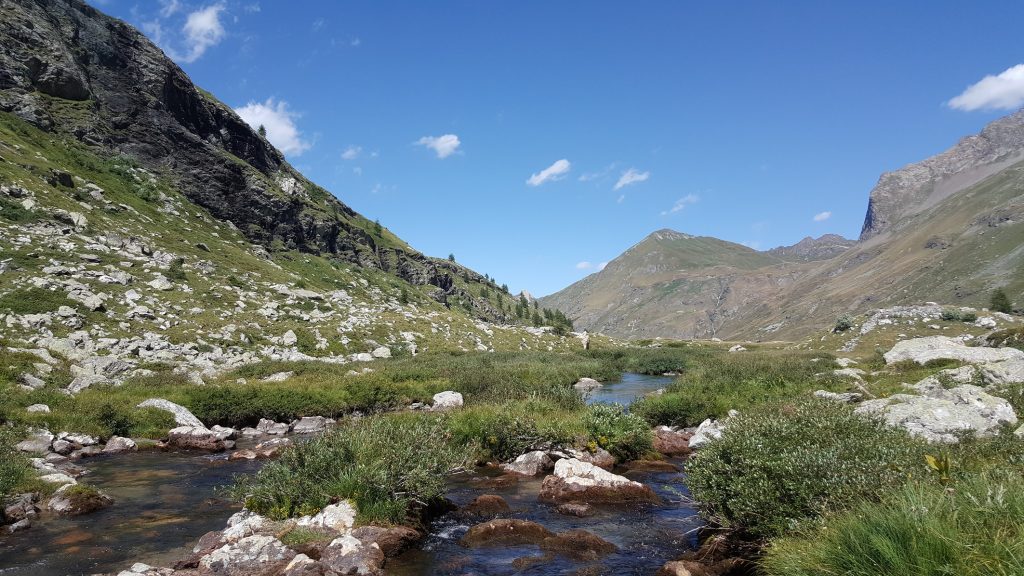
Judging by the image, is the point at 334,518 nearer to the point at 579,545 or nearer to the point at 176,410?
the point at 579,545

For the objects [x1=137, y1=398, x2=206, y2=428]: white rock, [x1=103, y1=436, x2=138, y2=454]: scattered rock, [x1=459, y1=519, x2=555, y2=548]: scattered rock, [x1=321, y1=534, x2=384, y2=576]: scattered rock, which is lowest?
[x1=459, y1=519, x2=555, y2=548]: scattered rock

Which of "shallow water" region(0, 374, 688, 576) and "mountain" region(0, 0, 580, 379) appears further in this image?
"mountain" region(0, 0, 580, 379)

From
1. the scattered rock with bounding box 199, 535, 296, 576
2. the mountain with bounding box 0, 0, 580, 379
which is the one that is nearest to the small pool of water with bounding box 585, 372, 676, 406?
the mountain with bounding box 0, 0, 580, 379

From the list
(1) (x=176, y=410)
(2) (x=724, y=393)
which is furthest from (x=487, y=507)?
(2) (x=724, y=393)

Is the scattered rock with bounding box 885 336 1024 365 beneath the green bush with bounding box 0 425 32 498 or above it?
beneath

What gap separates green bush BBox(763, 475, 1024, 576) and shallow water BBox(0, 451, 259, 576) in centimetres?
1263

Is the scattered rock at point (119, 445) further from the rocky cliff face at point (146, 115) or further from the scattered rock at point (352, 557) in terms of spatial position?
the rocky cliff face at point (146, 115)

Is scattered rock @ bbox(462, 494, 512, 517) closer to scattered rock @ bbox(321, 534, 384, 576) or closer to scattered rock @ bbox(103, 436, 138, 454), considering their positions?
scattered rock @ bbox(321, 534, 384, 576)

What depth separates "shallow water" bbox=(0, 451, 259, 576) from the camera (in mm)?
11203

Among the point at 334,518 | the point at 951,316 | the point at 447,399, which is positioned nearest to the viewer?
the point at 334,518

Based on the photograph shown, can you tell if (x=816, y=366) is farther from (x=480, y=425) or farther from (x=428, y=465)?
(x=428, y=465)

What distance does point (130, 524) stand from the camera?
13.7 m

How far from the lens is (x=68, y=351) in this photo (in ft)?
101

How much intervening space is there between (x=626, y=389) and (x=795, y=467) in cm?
3744
